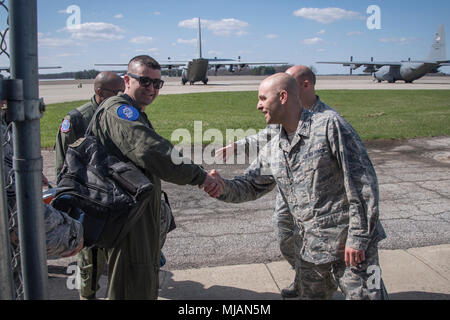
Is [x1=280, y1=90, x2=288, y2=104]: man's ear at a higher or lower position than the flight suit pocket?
higher

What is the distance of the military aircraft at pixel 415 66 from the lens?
40487mm

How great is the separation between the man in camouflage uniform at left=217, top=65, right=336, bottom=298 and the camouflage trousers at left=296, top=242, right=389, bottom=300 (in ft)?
2.19

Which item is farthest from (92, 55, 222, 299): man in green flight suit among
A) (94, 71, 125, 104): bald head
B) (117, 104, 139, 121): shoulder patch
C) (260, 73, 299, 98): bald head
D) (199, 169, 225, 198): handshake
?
(94, 71, 125, 104): bald head

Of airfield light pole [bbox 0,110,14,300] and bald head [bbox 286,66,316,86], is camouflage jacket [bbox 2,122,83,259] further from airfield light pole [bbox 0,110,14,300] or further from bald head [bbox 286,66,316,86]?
bald head [bbox 286,66,316,86]

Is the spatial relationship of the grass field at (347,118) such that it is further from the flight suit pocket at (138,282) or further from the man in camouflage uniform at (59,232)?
the man in camouflage uniform at (59,232)

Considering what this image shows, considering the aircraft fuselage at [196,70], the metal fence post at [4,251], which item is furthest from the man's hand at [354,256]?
the aircraft fuselage at [196,70]

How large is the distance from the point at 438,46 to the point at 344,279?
1930 inches

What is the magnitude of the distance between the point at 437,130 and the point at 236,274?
1037 cm

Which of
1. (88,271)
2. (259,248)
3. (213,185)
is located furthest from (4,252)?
(259,248)

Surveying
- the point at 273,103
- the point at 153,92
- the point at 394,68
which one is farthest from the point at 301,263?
the point at 394,68

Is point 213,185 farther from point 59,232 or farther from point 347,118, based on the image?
point 347,118

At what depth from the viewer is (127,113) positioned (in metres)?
2.77

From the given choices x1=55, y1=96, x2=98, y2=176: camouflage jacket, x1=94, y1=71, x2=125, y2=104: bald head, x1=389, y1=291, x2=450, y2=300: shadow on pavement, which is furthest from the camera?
x1=94, y1=71, x2=125, y2=104: bald head

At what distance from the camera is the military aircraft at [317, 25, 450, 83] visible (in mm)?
40487
